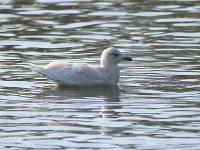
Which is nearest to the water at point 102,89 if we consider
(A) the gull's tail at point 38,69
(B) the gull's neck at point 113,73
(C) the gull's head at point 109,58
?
(B) the gull's neck at point 113,73

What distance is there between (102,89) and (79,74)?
1.64 ft

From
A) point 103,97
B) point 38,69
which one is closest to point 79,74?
point 38,69

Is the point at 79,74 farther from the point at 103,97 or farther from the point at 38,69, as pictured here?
the point at 103,97

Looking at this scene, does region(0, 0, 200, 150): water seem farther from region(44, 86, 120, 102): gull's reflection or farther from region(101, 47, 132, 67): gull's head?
region(101, 47, 132, 67): gull's head

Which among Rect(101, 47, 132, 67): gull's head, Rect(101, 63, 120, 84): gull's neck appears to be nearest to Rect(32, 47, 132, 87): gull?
Rect(101, 63, 120, 84): gull's neck

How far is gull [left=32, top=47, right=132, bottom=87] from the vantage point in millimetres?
17734

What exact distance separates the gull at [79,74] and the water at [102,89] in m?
0.18

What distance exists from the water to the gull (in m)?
0.18

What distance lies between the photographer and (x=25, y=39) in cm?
2253

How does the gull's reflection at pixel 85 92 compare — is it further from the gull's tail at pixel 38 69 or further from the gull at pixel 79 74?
the gull's tail at pixel 38 69

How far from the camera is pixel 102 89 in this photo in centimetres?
1780

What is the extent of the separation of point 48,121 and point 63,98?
2020 millimetres

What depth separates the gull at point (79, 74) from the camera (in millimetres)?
17734

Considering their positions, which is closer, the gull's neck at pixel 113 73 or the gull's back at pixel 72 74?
the gull's back at pixel 72 74
